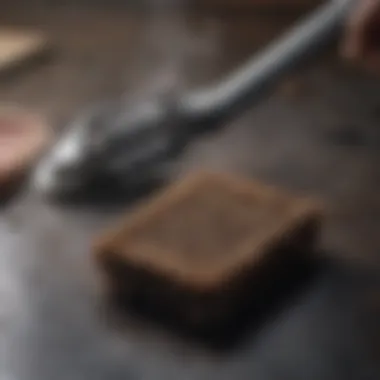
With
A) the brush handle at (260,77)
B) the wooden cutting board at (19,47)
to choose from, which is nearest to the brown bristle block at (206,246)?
the brush handle at (260,77)

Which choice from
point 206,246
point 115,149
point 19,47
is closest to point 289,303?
point 206,246

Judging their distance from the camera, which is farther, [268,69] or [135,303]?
[268,69]

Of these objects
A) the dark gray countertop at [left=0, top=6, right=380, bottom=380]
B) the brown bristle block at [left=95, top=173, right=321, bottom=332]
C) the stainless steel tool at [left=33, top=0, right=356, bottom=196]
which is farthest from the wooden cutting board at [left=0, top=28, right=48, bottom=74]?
the brown bristle block at [left=95, top=173, right=321, bottom=332]

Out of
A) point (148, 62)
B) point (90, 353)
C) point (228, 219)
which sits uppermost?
point (148, 62)

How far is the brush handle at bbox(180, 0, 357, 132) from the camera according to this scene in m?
0.72

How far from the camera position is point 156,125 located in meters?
0.68

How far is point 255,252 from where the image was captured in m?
0.54

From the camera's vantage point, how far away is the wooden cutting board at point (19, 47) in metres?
0.86

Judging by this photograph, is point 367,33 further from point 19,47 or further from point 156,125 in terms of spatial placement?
point 19,47

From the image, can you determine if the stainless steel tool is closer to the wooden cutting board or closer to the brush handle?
the brush handle

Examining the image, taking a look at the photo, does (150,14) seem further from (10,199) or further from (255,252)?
(255,252)

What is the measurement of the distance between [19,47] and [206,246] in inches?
16.0

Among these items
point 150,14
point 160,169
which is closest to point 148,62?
point 150,14

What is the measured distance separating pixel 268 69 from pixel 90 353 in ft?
0.95
